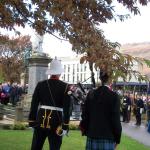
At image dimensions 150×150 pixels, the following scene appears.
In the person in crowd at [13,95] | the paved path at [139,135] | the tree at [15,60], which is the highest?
the tree at [15,60]

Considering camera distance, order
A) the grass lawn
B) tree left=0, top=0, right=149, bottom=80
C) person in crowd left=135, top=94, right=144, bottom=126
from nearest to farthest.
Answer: tree left=0, top=0, right=149, bottom=80 → the grass lawn → person in crowd left=135, top=94, right=144, bottom=126

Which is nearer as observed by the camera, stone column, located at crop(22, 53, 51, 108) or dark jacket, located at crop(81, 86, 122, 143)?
dark jacket, located at crop(81, 86, 122, 143)

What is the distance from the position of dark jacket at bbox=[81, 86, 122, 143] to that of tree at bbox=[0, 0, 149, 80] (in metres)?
0.46

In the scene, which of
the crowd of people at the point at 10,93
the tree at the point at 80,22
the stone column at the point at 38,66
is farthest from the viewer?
the crowd of people at the point at 10,93

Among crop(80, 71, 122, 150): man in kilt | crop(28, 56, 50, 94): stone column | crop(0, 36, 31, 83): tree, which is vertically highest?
crop(0, 36, 31, 83): tree

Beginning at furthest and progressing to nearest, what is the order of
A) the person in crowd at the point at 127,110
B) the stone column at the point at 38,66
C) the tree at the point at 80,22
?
the person in crowd at the point at 127,110
the stone column at the point at 38,66
the tree at the point at 80,22

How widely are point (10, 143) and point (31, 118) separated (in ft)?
18.3

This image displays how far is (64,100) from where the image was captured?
306 inches

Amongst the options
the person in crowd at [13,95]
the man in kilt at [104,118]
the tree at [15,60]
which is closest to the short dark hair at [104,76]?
the man in kilt at [104,118]

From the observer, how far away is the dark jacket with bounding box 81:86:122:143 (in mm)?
7156

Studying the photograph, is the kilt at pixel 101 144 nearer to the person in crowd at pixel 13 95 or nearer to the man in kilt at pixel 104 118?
the man in kilt at pixel 104 118

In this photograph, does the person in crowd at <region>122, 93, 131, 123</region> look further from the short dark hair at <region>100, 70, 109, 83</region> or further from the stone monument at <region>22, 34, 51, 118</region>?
the short dark hair at <region>100, 70, 109, 83</region>

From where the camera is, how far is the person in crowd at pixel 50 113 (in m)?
7.69

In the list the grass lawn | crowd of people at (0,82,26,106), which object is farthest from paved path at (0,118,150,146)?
crowd of people at (0,82,26,106)
